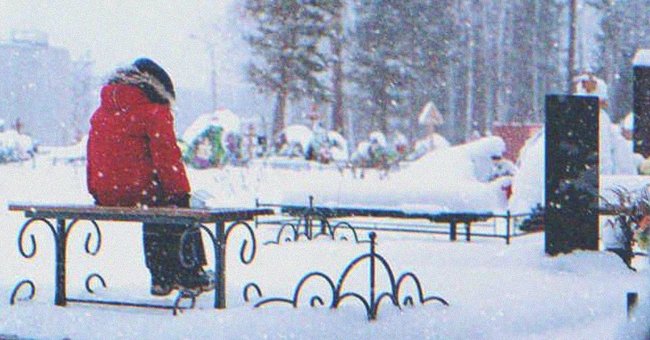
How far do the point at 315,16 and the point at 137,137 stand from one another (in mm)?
32465

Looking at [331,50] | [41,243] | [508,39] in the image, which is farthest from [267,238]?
[508,39]

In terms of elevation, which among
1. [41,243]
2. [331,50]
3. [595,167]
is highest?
[331,50]

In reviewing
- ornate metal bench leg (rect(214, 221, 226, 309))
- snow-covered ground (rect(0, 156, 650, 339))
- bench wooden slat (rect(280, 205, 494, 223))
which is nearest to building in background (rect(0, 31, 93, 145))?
bench wooden slat (rect(280, 205, 494, 223))

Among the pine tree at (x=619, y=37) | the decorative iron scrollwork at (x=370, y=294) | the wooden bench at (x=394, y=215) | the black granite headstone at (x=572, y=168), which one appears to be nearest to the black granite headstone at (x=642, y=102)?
the wooden bench at (x=394, y=215)

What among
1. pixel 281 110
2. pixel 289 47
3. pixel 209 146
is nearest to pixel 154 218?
pixel 209 146

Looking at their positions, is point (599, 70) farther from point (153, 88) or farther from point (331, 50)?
point (153, 88)

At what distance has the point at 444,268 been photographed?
9.38m

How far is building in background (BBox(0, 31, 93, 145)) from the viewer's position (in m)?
67.6

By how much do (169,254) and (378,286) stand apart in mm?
1672

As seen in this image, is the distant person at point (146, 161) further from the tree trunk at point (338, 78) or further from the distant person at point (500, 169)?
the tree trunk at point (338, 78)

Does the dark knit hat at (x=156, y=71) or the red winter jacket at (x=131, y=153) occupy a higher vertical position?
the dark knit hat at (x=156, y=71)

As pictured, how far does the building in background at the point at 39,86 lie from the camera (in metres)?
67.6

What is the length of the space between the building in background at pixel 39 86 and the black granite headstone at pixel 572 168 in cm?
5650

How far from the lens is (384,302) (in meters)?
7.55
